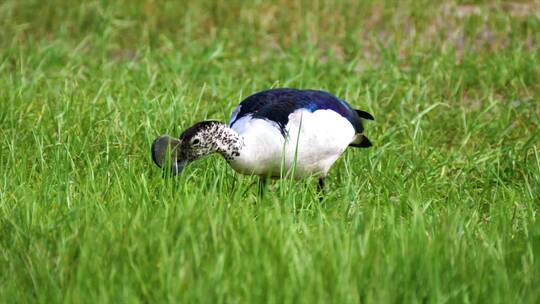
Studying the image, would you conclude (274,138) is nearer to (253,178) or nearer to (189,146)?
(189,146)

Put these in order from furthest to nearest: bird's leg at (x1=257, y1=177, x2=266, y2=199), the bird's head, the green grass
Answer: bird's leg at (x1=257, y1=177, x2=266, y2=199) → the bird's head → the green grass

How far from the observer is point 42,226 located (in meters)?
3.43

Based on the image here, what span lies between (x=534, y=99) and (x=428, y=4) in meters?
1.81

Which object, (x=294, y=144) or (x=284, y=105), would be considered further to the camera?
(x=284, y=105)

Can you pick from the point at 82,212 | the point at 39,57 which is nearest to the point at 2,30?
the point at 39,57

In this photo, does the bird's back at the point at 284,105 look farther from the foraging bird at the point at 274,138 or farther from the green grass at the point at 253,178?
the green grass at the point at 253,178

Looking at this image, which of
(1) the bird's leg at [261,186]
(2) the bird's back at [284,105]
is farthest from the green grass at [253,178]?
(2) the bird's back at [284,105]

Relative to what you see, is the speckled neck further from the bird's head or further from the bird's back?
the bird's back

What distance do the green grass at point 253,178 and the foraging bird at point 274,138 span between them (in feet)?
0.40

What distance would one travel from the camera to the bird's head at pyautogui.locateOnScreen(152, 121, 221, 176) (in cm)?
396

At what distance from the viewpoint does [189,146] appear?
13.2 ft

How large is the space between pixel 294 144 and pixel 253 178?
542 mm

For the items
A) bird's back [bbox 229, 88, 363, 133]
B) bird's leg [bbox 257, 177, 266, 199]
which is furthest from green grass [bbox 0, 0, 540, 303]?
bird's back [bbox 229, 88, 363, 133]

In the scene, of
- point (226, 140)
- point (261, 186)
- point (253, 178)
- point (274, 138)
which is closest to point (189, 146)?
point (226, 140)
